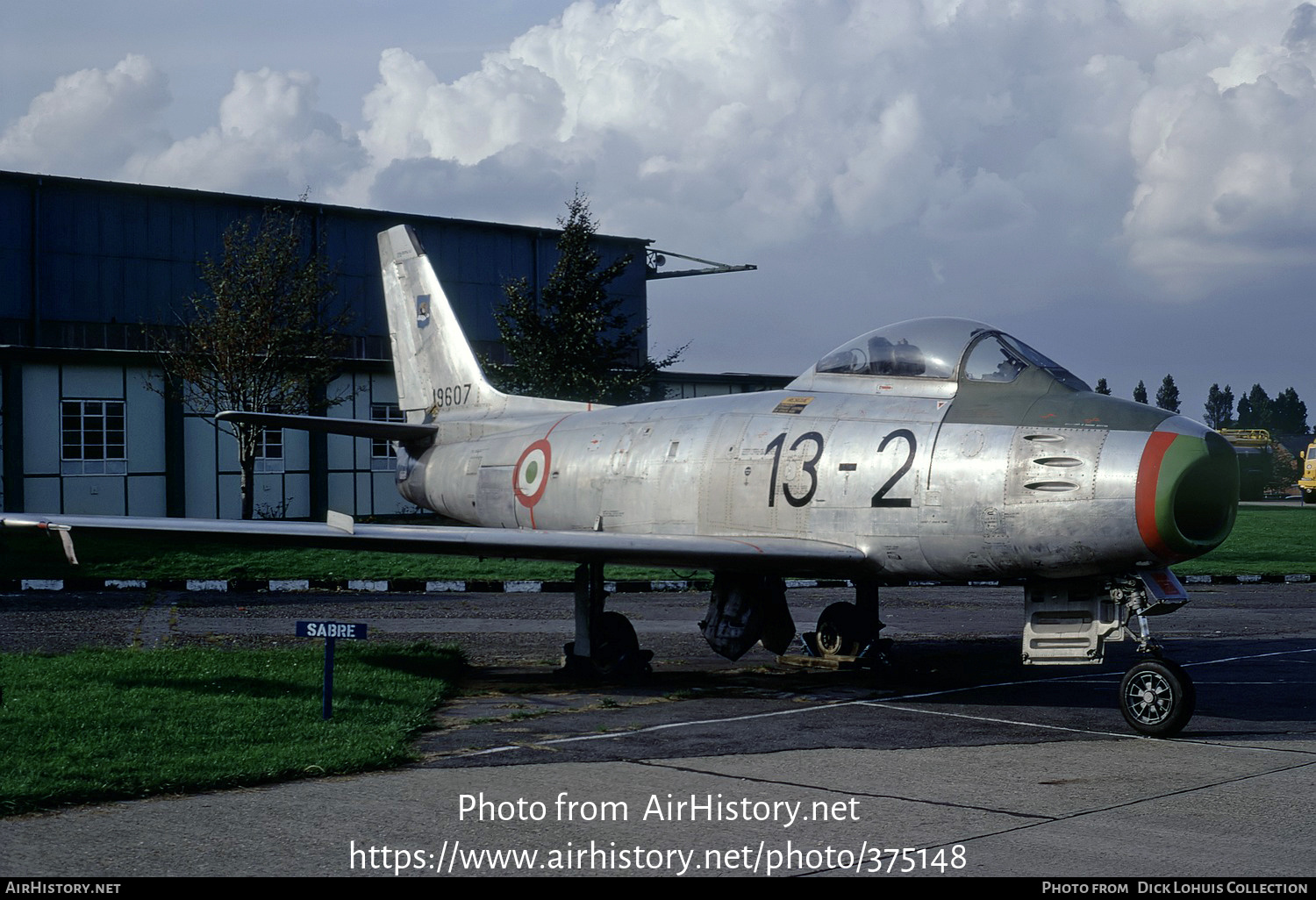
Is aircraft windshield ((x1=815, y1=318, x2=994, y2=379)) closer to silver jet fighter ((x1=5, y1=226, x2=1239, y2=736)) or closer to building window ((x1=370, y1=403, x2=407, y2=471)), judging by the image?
silver jet fighter ((x1=5, y1=226, x2=1239, y2=736))

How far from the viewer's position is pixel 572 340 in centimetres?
2886

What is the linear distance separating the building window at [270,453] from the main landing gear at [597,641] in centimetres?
2857

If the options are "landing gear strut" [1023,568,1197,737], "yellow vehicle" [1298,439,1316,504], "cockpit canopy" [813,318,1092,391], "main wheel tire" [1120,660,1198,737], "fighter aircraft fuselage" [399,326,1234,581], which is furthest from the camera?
"yellow vehicle" [1298,439,1316,504]

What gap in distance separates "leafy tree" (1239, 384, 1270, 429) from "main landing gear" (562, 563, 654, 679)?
527ft

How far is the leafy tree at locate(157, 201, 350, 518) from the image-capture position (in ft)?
109

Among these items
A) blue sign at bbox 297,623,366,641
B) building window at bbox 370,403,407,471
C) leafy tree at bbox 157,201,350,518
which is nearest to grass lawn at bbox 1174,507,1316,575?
blue sign at bbox 297,623,366,641

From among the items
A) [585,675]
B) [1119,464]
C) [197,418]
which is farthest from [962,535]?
[197,418]

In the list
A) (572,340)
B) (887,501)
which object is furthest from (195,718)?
(572,340)

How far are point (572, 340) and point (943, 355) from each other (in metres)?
18.2

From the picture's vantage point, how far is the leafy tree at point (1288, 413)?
531 ft

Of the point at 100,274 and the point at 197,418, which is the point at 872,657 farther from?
the point at 100,274

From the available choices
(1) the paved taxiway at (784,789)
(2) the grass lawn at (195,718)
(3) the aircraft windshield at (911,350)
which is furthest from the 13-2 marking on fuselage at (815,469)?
(2) the grass lawn at (195,718)

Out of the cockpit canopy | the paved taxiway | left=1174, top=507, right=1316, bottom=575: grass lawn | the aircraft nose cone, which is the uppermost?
the cockpit canopy

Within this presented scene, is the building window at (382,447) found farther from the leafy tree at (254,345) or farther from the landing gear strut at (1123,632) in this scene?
the landing gear strut at (1123,632)
